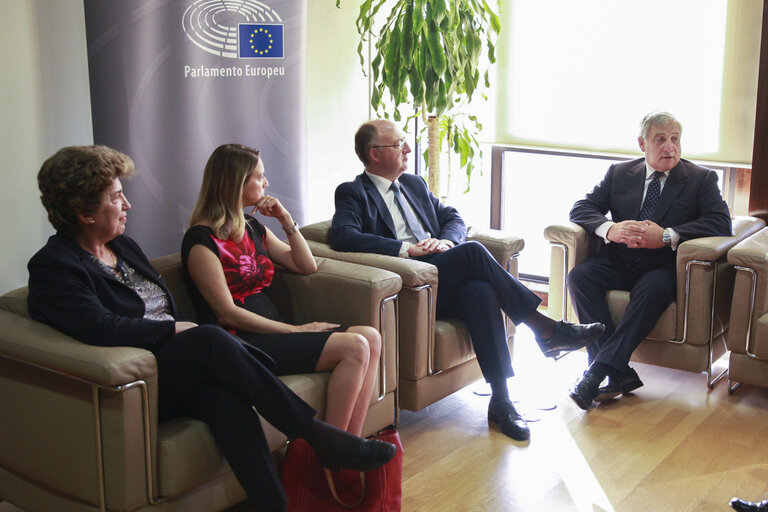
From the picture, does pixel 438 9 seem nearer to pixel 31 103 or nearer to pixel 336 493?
pixel 31 103

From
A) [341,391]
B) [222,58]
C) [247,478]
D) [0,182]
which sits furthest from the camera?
[222,58]

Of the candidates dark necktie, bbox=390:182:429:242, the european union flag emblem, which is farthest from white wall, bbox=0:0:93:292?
dark necktie, bbox=390:182:429:242

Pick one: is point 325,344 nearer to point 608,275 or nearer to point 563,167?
point 608,275

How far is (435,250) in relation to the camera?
414 cm

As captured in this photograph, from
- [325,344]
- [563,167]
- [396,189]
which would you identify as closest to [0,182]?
[325,344]

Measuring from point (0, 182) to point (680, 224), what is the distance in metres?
3.28

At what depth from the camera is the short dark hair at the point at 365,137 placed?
425 cm

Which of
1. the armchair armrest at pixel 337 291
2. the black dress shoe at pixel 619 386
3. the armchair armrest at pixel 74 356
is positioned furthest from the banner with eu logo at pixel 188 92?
the black dress shoe at pixel 619 386

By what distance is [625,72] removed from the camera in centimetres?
553

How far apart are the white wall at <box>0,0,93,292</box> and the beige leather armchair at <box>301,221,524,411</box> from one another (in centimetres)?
127

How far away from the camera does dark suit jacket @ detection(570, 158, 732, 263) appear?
4441 millimetres

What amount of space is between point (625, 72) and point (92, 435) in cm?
413

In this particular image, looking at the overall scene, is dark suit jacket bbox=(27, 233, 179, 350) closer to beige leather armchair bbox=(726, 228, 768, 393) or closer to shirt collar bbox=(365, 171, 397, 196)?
shirt collar bbox=(365, 171, 397, 196)

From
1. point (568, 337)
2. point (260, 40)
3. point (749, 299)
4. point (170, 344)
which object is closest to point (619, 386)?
point (568, 337)
